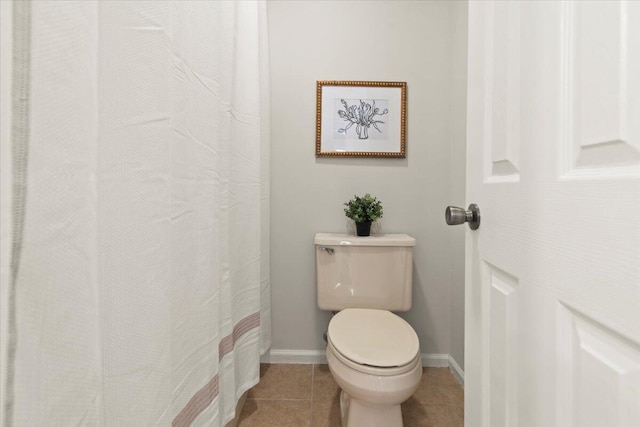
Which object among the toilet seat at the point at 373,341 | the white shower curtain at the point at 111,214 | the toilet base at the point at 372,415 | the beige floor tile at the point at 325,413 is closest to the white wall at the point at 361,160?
the beige floor tile at the point at 325,413

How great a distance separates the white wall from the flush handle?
38.6 inches

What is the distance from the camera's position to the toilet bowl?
0.95m

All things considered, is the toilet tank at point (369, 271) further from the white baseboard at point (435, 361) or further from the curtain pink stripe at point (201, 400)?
the curtain pink stripe at point (201, 400)

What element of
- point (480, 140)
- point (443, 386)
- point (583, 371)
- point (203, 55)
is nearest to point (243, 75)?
point (203, 55)

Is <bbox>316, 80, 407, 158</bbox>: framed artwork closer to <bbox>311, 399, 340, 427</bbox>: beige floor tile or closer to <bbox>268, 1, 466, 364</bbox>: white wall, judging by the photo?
<bbox>268, 1, 466, 364</bbox>: white wall

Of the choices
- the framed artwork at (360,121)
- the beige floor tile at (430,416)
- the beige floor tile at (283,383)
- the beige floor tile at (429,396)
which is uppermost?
the framed artwork at (360,121)

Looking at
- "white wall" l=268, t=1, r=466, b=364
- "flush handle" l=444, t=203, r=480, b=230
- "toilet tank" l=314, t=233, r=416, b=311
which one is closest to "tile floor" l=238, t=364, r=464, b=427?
"white wall" l=268, t=1, r=466, b=364

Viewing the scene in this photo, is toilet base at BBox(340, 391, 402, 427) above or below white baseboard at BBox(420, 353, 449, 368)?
above

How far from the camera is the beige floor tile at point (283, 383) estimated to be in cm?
141

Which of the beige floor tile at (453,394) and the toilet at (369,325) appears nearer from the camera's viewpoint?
the toilet at (369,325)

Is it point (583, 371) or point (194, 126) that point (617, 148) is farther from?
point (194, 126)

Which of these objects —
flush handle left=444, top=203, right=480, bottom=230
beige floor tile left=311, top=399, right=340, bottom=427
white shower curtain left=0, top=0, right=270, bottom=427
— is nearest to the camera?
white shower curtain left=0, top=0, right=270, bottom=427

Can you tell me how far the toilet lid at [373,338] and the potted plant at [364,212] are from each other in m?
0.40

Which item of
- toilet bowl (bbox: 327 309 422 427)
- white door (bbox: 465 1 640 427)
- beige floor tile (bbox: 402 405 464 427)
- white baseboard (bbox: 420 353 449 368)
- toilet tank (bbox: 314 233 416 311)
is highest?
white door (bbox: 465 1 640 427)
